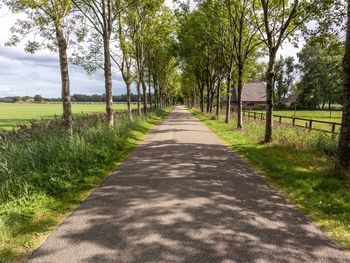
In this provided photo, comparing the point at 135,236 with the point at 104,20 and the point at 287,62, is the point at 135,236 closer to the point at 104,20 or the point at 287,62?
the point at 104,20

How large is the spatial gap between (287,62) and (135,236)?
3974 inches

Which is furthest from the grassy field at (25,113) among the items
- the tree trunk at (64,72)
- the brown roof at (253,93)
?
the brown roof at (253,93)

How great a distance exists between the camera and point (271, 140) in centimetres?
1399

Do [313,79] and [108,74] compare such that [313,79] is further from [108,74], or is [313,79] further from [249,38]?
[108,74]

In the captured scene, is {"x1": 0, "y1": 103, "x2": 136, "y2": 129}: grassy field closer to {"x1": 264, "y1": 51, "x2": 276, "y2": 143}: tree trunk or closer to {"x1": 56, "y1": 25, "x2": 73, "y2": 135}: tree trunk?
{"x1": 56, "y1": 25, "x2": 73, "y2": 135}: tree trunk

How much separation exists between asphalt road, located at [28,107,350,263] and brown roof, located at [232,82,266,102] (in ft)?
266

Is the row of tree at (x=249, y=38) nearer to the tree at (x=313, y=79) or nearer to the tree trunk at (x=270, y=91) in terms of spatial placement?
the tree trunk at (x=270, y=91)

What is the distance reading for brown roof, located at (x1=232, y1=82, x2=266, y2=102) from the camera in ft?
283

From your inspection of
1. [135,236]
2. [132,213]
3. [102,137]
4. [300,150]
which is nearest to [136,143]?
[102,137]

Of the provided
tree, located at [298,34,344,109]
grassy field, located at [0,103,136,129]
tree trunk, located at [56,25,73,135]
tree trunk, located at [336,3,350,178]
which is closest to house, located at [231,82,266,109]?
tree, located at [298,34,344,109]

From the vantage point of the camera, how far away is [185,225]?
4.93 m

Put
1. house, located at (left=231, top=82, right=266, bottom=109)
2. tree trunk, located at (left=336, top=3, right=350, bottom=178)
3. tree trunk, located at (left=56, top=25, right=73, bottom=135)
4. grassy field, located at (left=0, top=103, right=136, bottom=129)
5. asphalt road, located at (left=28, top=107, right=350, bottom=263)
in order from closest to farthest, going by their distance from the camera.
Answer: asphalt road, located at (left=28, top=107, right=350, bottom=263) < tree trunk, located at (left=336, top=3, right=350, bottom=178) < tree trunk, located at (left=56, top=25, right=73, bottom=135) < grassy field, located at (left=0, top=103, right=136, bottom=129) < house, located at (left=231, top=82, right=266, bottom=109)

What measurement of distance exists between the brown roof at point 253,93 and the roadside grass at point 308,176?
74312 mm

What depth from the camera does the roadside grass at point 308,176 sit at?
550 centimetres
